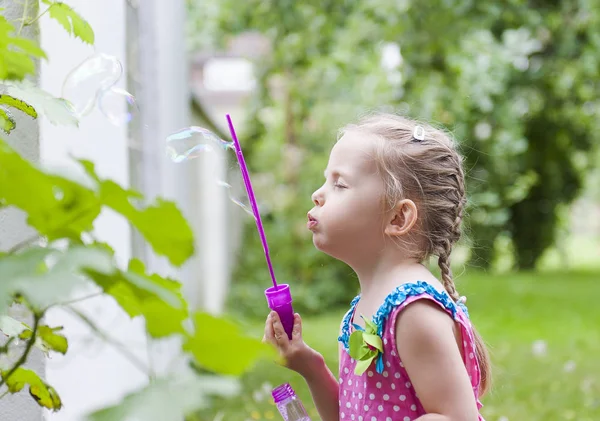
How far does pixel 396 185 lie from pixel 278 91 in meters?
10.1

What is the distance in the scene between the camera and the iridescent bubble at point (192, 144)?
1.90 meters

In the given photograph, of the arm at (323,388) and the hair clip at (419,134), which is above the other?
the hair clip at (419,134)

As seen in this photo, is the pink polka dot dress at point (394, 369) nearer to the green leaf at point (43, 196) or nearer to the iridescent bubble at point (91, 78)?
the iridescent bubble at point (91, 78)

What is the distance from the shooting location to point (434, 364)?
4.83 feet

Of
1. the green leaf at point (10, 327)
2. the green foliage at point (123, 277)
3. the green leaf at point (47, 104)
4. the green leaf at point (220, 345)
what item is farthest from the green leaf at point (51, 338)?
the green leaf at point (220, 345)

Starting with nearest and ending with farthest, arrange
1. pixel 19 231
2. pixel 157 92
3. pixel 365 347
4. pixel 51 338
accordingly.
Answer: pixel 51 338 < pixel 365 347 < pixel 19 231 < pixel 157 92

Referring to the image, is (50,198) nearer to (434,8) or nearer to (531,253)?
(434,8)

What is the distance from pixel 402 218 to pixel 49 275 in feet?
3.53

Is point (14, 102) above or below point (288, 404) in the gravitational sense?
above

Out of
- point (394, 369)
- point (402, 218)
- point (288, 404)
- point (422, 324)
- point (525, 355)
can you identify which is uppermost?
point (402, 218)

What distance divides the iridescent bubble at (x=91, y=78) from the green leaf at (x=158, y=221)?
94 cm

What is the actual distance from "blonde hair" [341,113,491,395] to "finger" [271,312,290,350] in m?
0.29

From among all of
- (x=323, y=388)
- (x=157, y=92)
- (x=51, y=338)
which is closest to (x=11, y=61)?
(x=51, y=338)

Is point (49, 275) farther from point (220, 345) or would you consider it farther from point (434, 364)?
point (434, 364)
